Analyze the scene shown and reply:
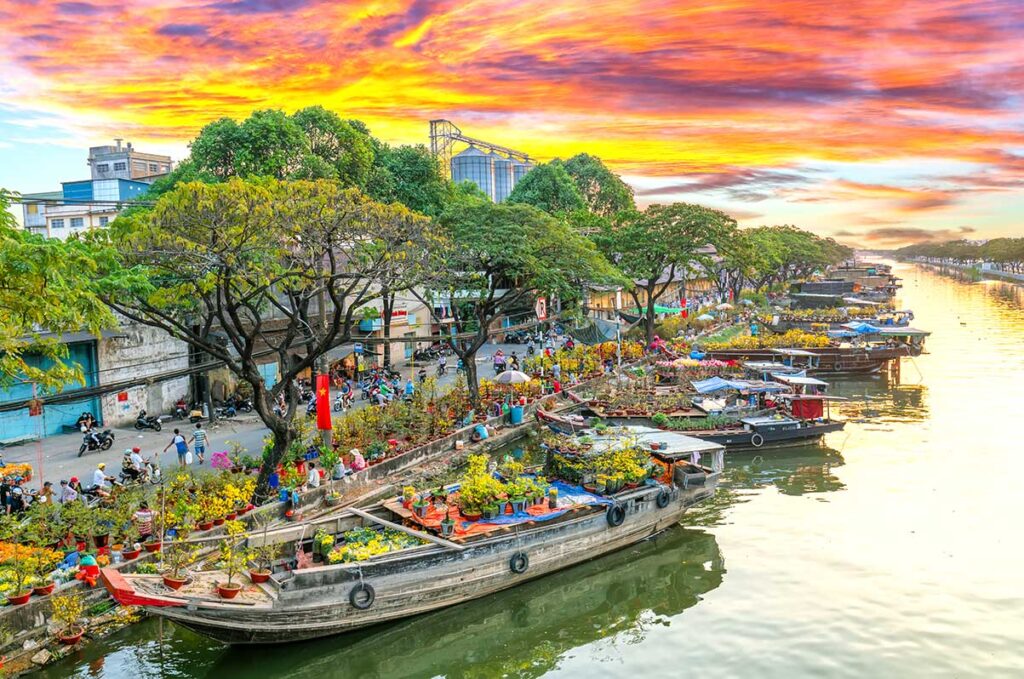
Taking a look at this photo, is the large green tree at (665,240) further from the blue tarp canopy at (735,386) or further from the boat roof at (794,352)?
the blue tarp canopy at (735,386)

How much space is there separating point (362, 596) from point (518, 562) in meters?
3.73

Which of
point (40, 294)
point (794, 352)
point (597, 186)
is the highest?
point (597, 186)

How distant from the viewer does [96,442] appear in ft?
85.7

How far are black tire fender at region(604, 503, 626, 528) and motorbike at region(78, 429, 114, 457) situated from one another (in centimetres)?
1699

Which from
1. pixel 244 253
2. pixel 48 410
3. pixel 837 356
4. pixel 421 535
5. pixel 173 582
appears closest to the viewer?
pixel 173 582

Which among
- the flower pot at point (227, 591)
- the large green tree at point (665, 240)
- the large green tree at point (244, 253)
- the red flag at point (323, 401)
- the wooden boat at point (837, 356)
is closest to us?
the flower pot at point (227, 591)

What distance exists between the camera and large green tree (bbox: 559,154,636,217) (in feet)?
259

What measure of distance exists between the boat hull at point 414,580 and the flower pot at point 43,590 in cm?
259

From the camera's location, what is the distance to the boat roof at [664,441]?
22266mm

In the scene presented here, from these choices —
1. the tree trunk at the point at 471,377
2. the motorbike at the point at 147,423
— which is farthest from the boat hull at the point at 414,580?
the motorbike at the point at 147,423

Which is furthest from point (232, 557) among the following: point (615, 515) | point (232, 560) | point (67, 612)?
point (615, 515)

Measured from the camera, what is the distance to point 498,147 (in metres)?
105

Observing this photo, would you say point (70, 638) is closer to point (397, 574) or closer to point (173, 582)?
point (173, 582)

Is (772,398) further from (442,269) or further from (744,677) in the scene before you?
(744,677)
